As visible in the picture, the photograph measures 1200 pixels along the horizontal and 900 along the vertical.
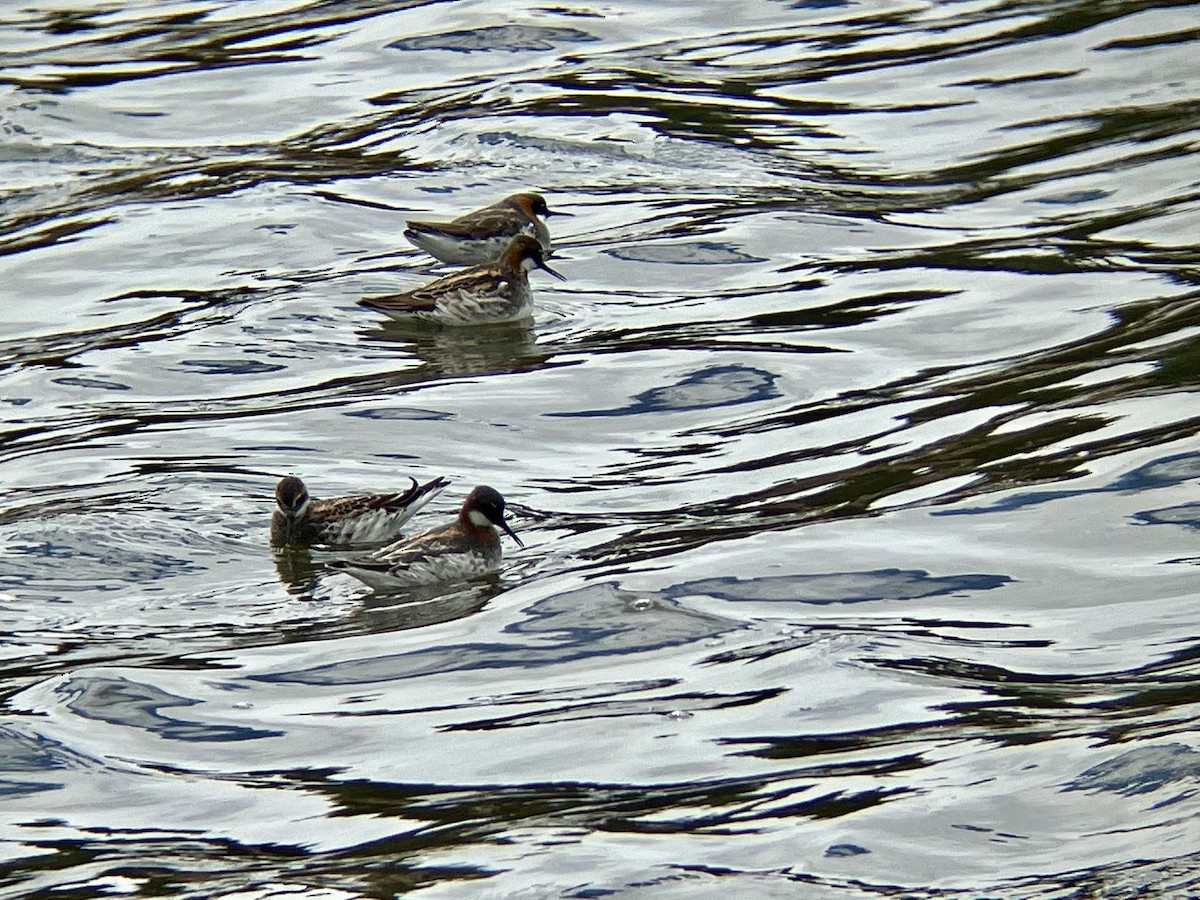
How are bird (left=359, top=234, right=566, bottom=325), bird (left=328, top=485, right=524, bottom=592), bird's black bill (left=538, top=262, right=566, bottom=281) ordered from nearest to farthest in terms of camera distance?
bird (left=328, top=485, right=524, bottom=592) < bird (left=359, top=234, right=566, bottom=325) < bird's black bill (left=538, top=262, right=566, bottom=281)

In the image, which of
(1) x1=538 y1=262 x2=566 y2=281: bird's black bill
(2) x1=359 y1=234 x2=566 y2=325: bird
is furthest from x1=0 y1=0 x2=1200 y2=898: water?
(2) x1=359 y1=234 x2=566 y2=325: bird

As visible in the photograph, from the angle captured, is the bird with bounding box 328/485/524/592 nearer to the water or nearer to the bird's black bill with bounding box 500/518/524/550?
the bird's black bill with bounding box 500/518/524/550

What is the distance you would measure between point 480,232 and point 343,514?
672cm

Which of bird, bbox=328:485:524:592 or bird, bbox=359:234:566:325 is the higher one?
bird, bbox=359:234:566:325

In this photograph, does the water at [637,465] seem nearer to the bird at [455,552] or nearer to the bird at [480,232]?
the bird at [455,552]

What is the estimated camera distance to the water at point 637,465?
26.1 feet

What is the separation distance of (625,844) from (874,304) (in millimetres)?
8962

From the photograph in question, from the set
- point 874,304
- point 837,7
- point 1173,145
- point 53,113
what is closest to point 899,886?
point 874,304

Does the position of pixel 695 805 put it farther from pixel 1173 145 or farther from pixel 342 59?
pixel 342 59

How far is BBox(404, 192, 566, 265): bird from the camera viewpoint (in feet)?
59.1

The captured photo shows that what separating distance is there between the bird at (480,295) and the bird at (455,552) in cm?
555

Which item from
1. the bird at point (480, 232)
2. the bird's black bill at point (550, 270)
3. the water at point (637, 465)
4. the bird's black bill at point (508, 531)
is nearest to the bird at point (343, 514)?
the water at point (637, 465)

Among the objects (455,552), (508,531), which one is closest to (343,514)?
Result: (455,552)

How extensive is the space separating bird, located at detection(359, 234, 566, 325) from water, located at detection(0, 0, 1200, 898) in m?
0.31
